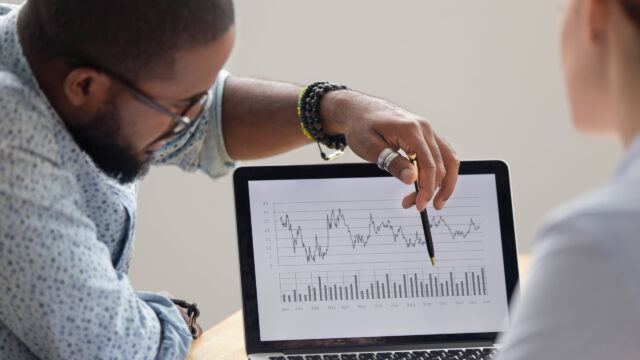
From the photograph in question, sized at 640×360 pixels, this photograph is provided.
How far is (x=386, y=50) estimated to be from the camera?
9.54ft

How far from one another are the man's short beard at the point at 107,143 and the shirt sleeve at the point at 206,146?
0.26 meters

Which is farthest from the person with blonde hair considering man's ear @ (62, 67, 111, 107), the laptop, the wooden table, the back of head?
the wooden table

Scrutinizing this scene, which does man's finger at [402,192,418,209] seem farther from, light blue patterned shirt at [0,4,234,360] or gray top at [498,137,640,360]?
gray top at [498,137,640,360]

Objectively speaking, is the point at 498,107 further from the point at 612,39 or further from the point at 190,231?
the point at 612,39

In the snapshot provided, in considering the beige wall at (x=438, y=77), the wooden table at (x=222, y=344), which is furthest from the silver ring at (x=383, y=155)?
the beige wall at (x=438, y=77)

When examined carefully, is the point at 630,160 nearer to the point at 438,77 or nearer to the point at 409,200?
the point at 409,200

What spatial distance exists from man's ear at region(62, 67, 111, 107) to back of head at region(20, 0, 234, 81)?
16 mm

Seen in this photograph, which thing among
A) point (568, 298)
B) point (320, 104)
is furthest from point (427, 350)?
point (568, 298)

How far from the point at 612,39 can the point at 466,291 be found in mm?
763

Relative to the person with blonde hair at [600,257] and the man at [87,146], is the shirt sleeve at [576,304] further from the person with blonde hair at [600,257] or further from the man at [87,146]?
the man at [87,146]

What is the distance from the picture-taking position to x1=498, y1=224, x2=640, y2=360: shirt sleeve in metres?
0.76

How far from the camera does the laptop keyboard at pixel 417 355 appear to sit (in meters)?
1.50

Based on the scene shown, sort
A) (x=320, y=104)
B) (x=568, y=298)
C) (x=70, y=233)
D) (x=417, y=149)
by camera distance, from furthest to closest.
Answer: (x=320, y=104), (x=417, y=149), (x=70, y=233), (x=568, y=298)

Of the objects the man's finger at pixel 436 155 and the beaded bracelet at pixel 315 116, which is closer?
the man's finger at pixel 436 155
